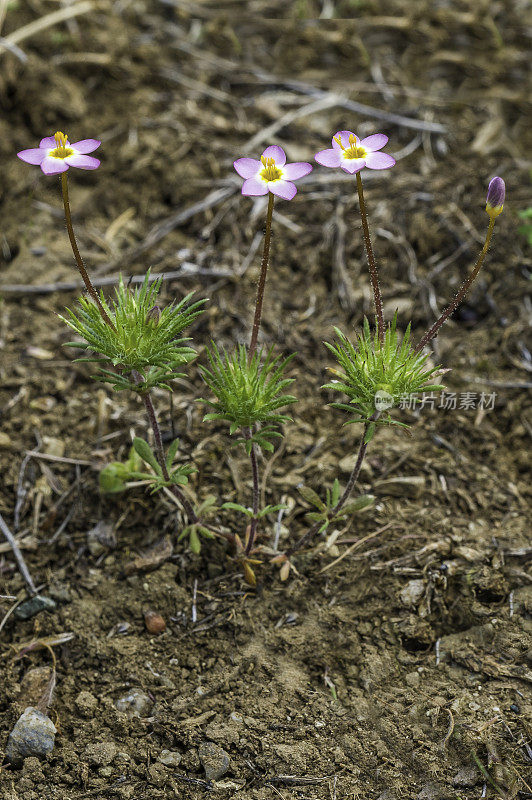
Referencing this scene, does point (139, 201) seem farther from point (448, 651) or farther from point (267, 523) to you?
point (448, 651)

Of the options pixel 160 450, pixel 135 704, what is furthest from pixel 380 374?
pixel 135 704

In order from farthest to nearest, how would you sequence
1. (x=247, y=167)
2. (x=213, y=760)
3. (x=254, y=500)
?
(x=254, y=500) < (x=213, y=760) < (x=247, y=167)

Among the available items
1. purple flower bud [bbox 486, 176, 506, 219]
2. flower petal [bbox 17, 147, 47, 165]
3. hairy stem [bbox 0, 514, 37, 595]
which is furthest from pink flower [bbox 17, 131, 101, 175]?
hairy stem [bbox 0, 514, 37, 595]

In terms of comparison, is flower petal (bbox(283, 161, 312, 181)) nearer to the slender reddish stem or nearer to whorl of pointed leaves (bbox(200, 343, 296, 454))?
whorl of pointed leaves (bbox(200, 343, 296, 454))

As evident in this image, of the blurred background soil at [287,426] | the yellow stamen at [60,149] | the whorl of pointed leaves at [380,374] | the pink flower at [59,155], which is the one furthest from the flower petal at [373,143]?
the blurred background soil at [287,426]

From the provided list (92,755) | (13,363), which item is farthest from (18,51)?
(92,755)

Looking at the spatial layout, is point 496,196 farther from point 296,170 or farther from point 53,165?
point 53,165
